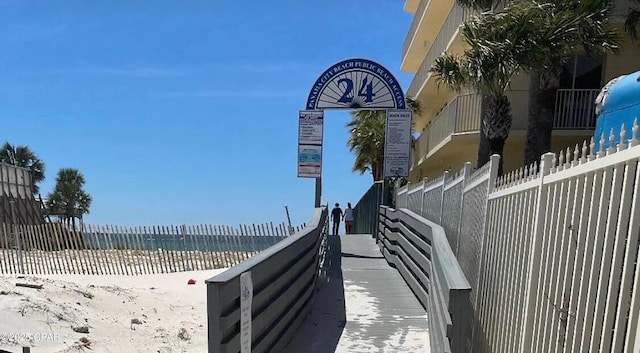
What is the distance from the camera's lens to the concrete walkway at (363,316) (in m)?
5.71

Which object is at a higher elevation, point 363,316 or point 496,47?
point 496,47

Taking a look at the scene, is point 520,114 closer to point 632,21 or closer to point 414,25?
point 632,21

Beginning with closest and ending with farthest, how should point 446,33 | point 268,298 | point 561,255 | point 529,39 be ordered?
point 561,255, point 268,298, point 529,39, point 446,33

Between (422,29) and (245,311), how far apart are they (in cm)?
2575

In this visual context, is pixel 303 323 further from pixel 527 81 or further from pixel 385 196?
pixel 527 81

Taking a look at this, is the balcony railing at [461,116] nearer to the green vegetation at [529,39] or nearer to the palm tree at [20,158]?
the green vegetation at [529,39]

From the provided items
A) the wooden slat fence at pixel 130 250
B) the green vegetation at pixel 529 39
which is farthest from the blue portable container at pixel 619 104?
the wooden slat fence at pixel 130 250

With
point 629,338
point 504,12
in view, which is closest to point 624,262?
point 629,338

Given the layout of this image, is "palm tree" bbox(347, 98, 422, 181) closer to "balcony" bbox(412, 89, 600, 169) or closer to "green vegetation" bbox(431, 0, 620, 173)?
"balcony" bbox(412, 89, 600, 169)

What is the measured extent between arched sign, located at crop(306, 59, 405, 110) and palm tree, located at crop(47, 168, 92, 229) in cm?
2944

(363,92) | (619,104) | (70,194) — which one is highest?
(363,92)

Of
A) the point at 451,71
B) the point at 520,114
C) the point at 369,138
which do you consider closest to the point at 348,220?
the point at 369,138

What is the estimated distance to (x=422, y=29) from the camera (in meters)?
27.2

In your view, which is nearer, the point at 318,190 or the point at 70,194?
the point at 318,190
